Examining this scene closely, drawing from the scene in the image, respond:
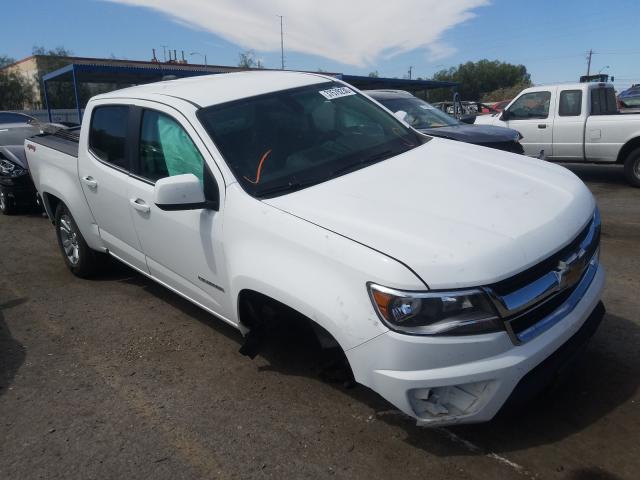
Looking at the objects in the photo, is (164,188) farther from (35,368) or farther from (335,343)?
(35,368)

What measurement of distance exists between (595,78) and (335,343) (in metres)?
12.3

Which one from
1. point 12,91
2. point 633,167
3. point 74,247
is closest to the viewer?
point 74,247

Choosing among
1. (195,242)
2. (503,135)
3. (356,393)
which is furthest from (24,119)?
(356,393)

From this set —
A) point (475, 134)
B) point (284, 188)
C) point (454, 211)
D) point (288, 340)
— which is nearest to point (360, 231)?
point (454, 211)

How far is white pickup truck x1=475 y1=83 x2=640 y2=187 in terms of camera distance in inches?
367

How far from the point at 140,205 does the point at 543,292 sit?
2677mm

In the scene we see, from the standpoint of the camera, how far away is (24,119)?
553 inches

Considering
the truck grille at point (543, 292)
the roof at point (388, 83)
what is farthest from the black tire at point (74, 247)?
the roof at point (388, 83)

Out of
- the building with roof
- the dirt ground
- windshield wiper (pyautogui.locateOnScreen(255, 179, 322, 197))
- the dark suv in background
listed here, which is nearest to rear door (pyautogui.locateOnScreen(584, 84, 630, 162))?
the dark suv in background

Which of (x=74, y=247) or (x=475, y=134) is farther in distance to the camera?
(x=475, y=134)

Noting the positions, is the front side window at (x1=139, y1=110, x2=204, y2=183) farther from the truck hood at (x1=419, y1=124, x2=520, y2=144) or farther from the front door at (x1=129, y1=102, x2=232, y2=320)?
the truck hood at (x1=419, y1=124, x2=520, y2=144)

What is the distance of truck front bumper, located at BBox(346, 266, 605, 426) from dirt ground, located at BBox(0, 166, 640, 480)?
360 millimetres

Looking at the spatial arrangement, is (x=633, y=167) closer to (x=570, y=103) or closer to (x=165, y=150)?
(x=570, y=103)

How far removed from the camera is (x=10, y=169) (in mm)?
8438
